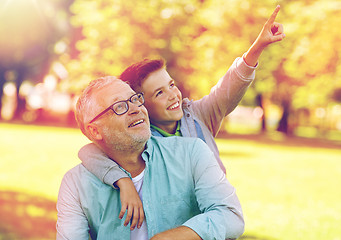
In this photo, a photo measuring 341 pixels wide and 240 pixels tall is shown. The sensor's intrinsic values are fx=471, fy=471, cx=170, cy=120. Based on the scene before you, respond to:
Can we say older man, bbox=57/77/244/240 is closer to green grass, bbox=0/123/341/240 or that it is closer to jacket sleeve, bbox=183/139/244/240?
jacket sleeve, bbox=183/139/244/240

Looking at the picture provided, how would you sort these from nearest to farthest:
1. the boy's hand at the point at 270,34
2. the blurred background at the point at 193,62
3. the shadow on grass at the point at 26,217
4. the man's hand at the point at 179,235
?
the man's hand at the point at 179,235, the boy's hand at the point at 270,34, the shadow on grass at the point at 26,217, the blurred background at the point at 193,62

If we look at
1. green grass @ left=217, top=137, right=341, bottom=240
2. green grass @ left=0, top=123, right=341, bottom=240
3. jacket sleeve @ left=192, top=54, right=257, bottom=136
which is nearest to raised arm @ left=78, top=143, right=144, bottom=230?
jacket sleeve @ left=192, top=54, right=257, bottom=136

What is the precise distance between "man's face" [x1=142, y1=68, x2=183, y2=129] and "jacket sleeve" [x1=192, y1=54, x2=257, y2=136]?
236 millimetres

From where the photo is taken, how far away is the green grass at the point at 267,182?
841cm

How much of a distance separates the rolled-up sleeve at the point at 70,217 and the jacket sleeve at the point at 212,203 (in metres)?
0.59

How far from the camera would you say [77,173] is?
9.20ft

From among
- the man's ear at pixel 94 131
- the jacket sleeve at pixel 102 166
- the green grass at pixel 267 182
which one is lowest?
the green grass at pixel 267 182

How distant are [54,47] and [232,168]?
25.4 m

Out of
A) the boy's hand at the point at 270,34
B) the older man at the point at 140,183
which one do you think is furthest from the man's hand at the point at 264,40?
the older man at the point at 140,183

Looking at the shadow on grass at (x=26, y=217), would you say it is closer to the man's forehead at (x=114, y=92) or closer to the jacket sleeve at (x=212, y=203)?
the man's forehead at (x=114, y=92)

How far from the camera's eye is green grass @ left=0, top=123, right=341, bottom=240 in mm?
8406

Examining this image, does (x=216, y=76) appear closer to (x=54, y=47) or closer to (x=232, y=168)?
(x=232, y=168)

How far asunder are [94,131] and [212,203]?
0.85 m

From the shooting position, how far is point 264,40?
323 centimetres
